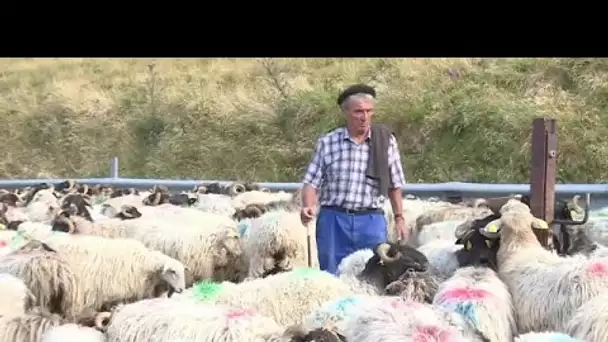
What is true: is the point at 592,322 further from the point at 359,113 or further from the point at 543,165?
the point at 543,165

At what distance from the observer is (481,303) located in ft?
16.5

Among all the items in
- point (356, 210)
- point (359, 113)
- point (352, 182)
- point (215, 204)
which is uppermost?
point (359, 113)

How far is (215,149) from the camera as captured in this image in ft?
76.5

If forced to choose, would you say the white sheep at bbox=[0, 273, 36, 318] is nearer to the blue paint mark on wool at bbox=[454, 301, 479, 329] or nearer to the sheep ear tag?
the blue paint mark on wool at bbox=[454, 301, 479, 329]

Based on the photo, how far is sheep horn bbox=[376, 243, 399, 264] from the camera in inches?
227

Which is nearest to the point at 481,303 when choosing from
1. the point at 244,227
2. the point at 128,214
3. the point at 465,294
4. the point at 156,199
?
the point at 465,294

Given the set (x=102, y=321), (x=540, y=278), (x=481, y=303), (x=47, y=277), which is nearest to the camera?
(x=102, y=321)

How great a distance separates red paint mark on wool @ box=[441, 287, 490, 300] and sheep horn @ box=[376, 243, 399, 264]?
62 centimetres

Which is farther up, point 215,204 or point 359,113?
point 359,113

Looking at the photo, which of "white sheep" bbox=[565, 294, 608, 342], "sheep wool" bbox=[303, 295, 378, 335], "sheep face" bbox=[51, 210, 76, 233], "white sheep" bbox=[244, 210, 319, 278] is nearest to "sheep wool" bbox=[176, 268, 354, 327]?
"sheep wool" bbox=[303, 295, 378, 335]

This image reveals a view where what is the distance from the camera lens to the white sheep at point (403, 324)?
414 cm

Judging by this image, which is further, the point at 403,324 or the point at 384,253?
the point at 384,253

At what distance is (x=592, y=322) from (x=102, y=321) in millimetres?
2618

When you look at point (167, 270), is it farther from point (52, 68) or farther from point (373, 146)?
point (52, 68)
